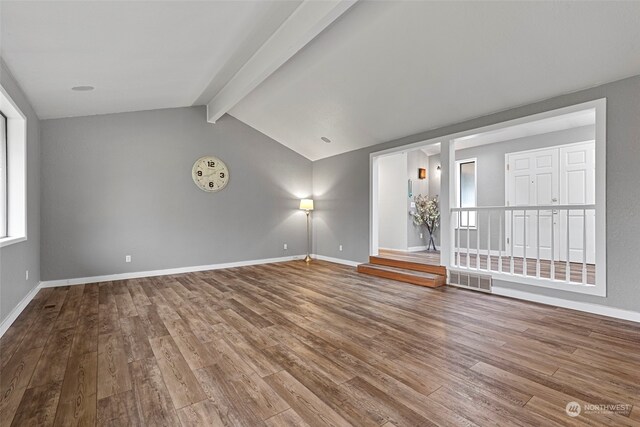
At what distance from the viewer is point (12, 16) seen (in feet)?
7.13

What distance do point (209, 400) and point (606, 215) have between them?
4.06 metres

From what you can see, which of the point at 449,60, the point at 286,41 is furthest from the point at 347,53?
the point at 449,60

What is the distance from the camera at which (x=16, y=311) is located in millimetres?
3162

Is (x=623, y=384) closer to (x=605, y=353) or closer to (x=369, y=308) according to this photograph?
(x=605, y=353)

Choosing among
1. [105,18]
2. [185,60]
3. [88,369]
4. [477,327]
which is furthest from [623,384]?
[185,60]

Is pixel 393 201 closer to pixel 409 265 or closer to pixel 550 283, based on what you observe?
pixel 409 265

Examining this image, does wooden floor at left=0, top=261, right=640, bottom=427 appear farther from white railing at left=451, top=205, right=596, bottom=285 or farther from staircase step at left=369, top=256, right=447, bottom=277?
white railing at left=451, top=205, right=596, bottom=285

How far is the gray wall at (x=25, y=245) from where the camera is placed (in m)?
2.84

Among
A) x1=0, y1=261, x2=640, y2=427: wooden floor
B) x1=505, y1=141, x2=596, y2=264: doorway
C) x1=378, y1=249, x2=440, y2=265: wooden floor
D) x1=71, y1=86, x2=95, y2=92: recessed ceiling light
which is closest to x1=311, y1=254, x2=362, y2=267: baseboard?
x1=378, y1=249, x2=440, y2=265: wooden floor

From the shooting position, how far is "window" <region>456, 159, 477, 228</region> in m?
Answer: 7.10

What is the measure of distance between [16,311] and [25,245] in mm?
820

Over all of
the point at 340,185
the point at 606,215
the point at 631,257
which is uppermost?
the point at 340,185

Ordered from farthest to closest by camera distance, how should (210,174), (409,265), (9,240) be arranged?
(210,174)
(409,265)
(9,240)

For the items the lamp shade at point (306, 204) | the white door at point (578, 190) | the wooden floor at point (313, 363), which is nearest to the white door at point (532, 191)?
the white door at point (578, 190)
